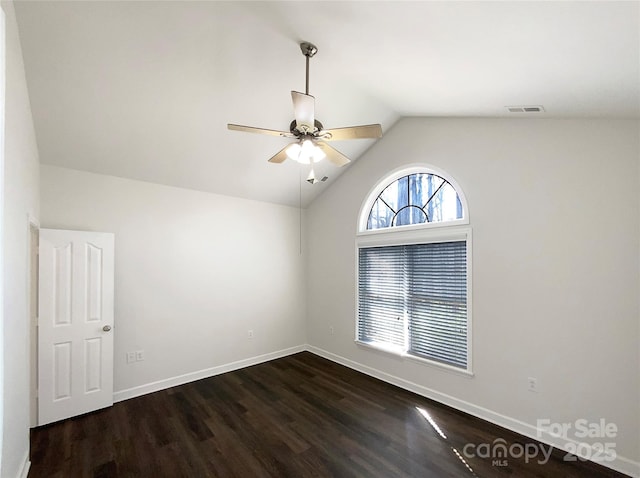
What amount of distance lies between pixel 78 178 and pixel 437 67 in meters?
3.83

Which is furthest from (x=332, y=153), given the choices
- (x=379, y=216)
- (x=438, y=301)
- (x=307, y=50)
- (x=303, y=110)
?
(x=438, y=301)

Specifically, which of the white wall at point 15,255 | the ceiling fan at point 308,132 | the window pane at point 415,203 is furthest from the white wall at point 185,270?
the ceiling fan at point 308,132

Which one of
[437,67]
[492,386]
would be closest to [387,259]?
[492,386]

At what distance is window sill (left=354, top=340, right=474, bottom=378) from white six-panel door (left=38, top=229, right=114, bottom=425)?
10.4ft

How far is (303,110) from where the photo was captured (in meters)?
2.11

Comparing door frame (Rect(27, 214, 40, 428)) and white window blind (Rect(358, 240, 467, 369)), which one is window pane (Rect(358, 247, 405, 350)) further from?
door frame (Rect(27, 214, 40, 428))

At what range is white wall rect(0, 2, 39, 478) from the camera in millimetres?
1670

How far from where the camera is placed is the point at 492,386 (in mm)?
2906

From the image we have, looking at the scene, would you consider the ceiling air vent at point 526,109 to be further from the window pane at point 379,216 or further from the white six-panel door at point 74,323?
the white six-panel door at point 74,323

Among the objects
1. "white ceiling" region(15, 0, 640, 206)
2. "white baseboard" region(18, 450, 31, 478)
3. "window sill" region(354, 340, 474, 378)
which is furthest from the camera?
"window sill" region(354, 340, 474, 378)

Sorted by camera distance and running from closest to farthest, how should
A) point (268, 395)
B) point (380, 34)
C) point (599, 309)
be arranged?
point (380, 34) < point (599, 309) < point (268, 395)

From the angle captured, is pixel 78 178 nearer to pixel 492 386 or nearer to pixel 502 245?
pixel 502 245

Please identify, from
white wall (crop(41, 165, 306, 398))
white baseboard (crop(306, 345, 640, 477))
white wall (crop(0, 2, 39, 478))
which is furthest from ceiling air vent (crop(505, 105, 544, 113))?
white wall (crop(0, 2, 39, 478))

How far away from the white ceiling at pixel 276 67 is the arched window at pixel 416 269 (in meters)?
1.00
